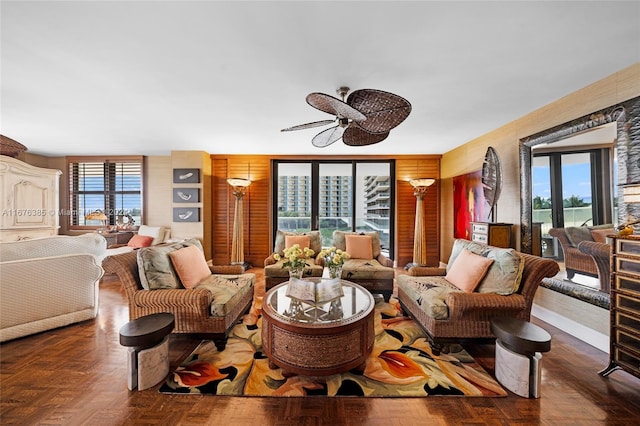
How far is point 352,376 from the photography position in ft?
6.27

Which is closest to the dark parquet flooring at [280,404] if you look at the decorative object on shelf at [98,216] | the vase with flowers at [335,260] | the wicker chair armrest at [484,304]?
the wicker chair armrest at [484,304]

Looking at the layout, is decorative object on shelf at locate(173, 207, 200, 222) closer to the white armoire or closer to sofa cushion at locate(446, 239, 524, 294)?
the white armoire

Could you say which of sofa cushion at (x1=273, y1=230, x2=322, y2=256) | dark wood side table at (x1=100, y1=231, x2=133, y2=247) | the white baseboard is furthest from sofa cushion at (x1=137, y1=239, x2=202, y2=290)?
the white baseboard

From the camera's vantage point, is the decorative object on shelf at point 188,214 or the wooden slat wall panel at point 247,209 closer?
the decorative object on shelf at point 188,214

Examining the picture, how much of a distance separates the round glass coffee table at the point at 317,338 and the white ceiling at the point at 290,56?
2106 millimetres

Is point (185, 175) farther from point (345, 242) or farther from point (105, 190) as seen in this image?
point (345, 242)

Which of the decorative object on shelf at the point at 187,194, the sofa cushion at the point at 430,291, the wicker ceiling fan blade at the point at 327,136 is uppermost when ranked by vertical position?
the wicker ceiling fan blade at the point at 327,136

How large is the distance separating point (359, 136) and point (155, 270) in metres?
2.39

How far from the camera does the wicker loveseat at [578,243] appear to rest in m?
2.44

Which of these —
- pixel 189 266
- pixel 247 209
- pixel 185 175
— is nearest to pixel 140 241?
pixel 185 175

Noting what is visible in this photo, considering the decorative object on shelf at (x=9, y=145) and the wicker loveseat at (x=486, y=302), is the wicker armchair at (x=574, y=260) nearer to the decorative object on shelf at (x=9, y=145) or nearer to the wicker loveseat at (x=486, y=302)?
the wicker loveseat at (x=486, y=302)

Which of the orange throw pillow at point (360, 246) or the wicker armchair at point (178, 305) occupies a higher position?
the orange throw pillow at point (360, 246)

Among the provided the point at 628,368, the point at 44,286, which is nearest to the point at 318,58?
the point at 628,368

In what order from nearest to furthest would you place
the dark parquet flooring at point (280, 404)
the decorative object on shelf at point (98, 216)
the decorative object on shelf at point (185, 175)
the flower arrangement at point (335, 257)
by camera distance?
the dark parquet flooring at point (280, 404) → the flower arrangement at point (335, 257) → the decorative object on shelf at point (185, 175) → the decorative object on shelf at point (98, 216)
